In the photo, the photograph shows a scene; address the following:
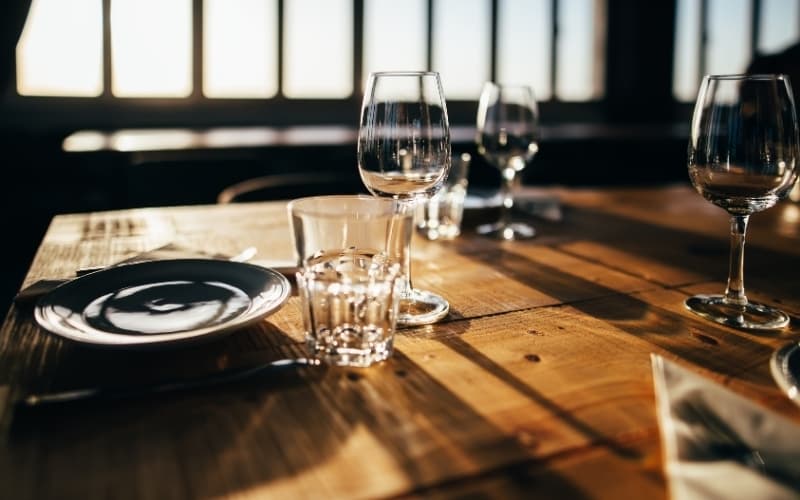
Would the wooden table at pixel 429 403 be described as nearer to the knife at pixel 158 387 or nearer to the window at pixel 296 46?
the knife at pixel 158 387

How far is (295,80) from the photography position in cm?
458

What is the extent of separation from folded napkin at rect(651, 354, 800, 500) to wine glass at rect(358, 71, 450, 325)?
0.94 ft

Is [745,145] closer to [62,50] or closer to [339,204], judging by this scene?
[339,204]

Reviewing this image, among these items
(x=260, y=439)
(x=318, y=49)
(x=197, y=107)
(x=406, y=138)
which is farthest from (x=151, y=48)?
(x=260, y=439)

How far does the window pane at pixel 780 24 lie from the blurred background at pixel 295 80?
16 mm

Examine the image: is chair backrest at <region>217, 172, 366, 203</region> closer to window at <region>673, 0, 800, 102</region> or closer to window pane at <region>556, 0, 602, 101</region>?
window pane at <region>556, 0, 602, 101</region>

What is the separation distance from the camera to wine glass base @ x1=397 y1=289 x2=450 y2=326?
626mm

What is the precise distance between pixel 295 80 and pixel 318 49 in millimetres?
256

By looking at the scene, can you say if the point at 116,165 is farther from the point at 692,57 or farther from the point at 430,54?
the point at 692,57

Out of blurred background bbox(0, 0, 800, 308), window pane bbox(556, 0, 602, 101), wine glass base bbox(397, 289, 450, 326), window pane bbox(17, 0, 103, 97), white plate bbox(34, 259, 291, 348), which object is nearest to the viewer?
white plate bbox(34, 259, 291, 348)

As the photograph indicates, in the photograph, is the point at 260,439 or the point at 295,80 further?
the point at 295,80

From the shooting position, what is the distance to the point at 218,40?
14.2ft

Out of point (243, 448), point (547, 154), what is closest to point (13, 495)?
point (243, 448)

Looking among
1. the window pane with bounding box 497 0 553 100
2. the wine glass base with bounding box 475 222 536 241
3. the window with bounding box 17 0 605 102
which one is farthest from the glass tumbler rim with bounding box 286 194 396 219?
the window pane with bounding box 497 0 553 100
